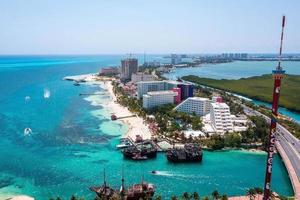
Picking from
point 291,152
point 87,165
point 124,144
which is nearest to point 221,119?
point 291,152

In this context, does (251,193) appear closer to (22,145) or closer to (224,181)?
(224,181)

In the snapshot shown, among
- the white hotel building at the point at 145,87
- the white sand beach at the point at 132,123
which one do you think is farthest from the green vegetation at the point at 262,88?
the white sand beach at the point at 132,123

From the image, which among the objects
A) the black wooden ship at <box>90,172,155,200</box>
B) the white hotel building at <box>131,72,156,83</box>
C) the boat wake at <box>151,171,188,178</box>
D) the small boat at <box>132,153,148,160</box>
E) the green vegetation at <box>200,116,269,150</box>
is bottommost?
the boat wake at <box>151,171,188,178</box>

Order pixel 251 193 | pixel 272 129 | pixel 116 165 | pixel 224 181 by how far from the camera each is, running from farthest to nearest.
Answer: pixel 116 165 → pixel 224 181 → pixel 251 193 → pixel 272 129

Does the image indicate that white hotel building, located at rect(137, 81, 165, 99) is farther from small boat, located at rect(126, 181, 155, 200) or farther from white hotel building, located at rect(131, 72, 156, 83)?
small boat, located at rect(126, 181, 155, 200)

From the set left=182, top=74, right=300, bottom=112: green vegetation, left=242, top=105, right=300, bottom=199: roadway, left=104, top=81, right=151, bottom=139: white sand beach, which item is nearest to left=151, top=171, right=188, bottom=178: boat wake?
left=242, top=105, right=300, bottom=199: roadway

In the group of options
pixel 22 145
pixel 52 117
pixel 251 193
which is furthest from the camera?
pixel 52 117

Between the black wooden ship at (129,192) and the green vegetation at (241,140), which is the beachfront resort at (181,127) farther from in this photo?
the black wooden ship at (129,192)

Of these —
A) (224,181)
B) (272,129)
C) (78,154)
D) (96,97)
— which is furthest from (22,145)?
(96,97)

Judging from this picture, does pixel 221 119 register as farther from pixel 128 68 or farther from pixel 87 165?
pixel 128 68
